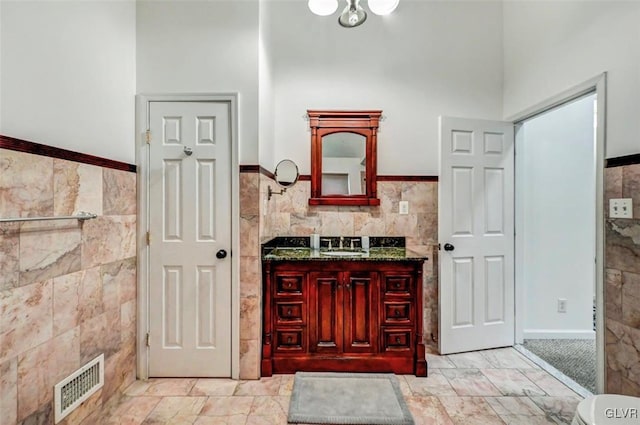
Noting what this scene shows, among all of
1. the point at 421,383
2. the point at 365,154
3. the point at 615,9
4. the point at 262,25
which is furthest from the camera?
the point at 365,154

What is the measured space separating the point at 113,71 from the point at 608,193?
3.12m

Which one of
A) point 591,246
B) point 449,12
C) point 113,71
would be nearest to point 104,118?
point 113,71

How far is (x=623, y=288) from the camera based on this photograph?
180cm

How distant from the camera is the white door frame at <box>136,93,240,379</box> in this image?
230 centimetres

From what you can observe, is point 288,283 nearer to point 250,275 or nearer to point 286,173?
point 250,275

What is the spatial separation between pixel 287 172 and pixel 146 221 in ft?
3.77

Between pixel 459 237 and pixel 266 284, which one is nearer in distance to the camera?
pixel 266 284

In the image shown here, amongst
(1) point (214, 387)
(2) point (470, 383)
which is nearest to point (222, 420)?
(1) point (214, 387)

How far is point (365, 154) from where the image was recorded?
9.89 feet

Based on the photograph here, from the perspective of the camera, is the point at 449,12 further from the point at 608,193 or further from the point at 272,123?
the point at 608,193

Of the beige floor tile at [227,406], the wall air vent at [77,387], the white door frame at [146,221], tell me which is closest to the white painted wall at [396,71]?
the white door frame at [146,221]

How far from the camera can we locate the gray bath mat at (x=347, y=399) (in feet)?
6.17

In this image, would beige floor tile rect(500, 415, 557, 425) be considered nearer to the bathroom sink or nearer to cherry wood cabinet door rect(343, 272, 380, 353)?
cherry wood cabinet door rect(343, 272, 380, 353)

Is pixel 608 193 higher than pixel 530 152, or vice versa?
pixel 530 152
